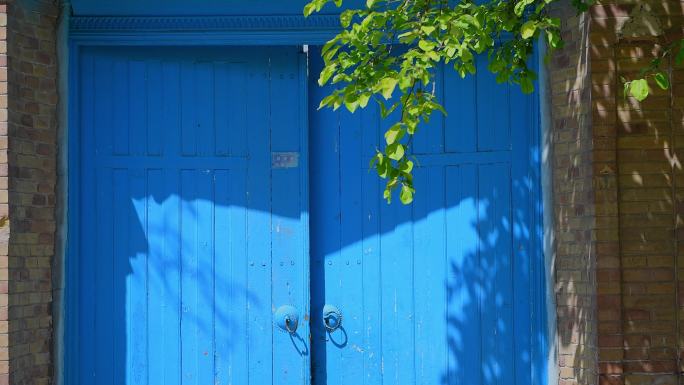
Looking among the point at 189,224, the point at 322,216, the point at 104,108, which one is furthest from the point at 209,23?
the point at 322,216

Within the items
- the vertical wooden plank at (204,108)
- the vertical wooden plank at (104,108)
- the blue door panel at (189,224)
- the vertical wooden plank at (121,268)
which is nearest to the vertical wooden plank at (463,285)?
the blue door panel at (189,224)

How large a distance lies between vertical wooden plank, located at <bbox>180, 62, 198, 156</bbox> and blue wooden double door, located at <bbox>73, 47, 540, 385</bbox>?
1cm

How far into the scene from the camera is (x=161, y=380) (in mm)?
5723

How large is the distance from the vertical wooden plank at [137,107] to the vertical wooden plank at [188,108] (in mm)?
220

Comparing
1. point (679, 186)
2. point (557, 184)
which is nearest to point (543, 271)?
point (557, 184)

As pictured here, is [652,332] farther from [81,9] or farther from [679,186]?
[81,9]

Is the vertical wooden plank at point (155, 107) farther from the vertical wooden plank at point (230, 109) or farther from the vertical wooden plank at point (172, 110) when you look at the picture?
the vertical wooden plank at point (230, 109)

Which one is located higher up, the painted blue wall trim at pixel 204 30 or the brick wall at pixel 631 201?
the painted blue wall trim at pixel 204 30

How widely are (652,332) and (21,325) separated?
343 centimetres

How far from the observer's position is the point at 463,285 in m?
5.75

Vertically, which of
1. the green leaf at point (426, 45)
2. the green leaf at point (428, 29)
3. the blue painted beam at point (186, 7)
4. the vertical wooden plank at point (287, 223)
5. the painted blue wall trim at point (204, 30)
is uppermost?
the blue painted beam at point (186, 7)

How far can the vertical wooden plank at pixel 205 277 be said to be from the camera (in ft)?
18.8

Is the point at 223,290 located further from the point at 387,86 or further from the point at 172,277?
the point at 387,86

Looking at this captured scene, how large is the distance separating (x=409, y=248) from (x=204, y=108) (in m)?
1.47
